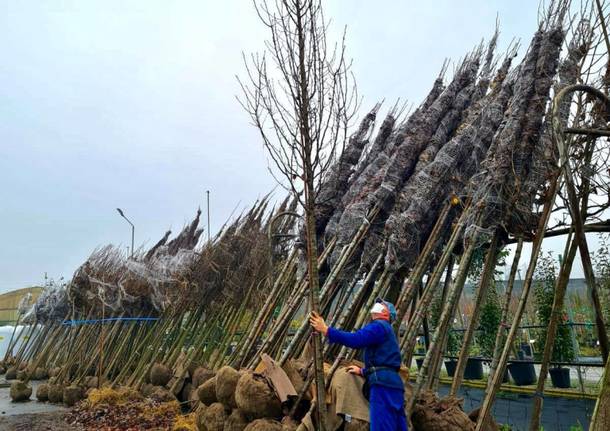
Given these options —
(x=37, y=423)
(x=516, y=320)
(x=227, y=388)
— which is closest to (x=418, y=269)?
(x=516, y=320)

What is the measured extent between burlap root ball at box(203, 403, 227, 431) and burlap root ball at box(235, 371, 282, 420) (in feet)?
1.61

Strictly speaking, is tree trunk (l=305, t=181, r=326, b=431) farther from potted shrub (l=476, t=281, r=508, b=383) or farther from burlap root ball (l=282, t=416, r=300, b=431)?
potted shrub (l=476, t=281, r=508, b=383)

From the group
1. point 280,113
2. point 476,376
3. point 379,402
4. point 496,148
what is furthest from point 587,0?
point 476,376

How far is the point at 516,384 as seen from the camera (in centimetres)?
859

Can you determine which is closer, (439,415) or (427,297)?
(439,415)

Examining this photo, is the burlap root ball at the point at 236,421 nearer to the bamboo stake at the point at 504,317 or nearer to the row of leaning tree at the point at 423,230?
the row of leaning tree at the point at 423,230

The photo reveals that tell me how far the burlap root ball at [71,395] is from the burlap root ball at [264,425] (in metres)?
6.04

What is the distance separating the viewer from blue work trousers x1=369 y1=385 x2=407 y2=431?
354 cm

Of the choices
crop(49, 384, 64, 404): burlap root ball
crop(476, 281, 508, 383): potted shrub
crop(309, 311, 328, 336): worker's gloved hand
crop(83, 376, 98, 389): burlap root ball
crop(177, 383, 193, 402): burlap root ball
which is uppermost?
crop(476, 281, 508, 383): potted shrub

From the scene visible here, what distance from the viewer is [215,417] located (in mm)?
4863

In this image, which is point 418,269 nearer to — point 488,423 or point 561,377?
point 488,423

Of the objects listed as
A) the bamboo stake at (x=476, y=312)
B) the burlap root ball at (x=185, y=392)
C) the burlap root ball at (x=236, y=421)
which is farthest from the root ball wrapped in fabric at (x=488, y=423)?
the burlap root ball at (x=185, y=392)

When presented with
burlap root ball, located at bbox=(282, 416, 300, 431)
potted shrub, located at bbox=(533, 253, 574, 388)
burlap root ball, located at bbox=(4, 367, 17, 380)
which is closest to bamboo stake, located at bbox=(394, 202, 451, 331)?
burlap root ball, located at bbox=(282, 416, 300, 431)

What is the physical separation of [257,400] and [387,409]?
1326 millimetres
